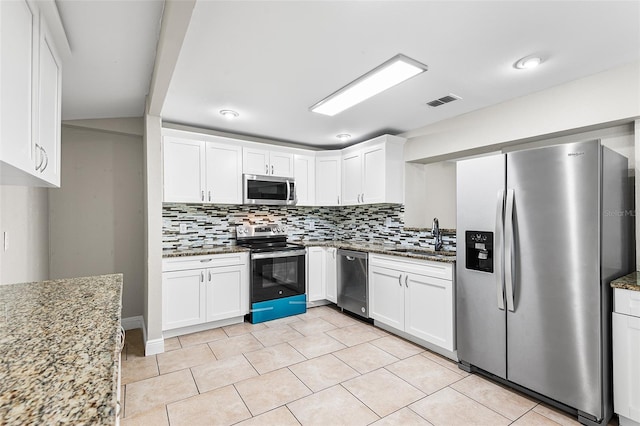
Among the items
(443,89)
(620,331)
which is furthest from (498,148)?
(620,331)

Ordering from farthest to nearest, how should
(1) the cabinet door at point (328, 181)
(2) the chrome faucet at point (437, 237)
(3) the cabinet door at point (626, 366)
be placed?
(1) the cabinet door at point (328, 181) → (2) the chrome faucet at point (437, 237) → (3) the cabinet door at point (626, 366)

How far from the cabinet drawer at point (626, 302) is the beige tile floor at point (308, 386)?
0.76 m

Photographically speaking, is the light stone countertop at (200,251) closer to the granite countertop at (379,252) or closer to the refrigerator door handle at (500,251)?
the granite countertop at (379,252)

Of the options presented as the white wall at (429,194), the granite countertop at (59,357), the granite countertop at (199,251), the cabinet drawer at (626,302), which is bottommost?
the cabinet drawer at (626,302)

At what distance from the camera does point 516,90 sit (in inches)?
103

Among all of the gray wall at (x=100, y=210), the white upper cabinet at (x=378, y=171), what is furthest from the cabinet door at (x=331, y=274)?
the gray wall at (x=100, y=210)

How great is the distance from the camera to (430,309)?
112 inches

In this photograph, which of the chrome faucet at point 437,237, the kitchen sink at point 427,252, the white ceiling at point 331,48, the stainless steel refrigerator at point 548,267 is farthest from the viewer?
the chrome faucet at point 437,237

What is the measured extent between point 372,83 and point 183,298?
9.06ft

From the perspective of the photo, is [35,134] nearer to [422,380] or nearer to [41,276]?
[41,276]

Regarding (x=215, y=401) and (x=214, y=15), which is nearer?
(x=214, y=15)

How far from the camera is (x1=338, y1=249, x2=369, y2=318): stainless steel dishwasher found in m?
3.61

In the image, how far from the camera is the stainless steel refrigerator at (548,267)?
190cm

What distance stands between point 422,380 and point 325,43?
8.19 feet
